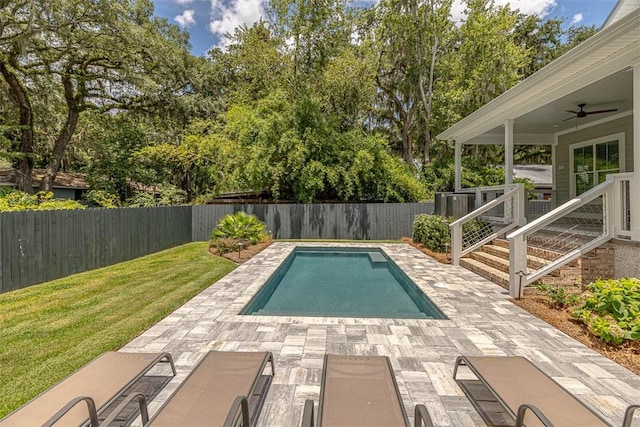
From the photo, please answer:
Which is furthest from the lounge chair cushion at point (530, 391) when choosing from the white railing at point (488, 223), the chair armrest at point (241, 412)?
the white railing at point (488, 223)

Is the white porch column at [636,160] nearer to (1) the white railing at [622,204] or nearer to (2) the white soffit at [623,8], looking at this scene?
(1) the white railing at [622,204]

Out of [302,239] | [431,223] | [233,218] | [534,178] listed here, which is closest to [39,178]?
[233,218]

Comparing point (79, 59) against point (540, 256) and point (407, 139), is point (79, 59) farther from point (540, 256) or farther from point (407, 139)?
point (540, 256)

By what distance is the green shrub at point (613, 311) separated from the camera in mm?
3971

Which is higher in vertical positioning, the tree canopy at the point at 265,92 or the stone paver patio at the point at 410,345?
the tree canopy at the point at 265,92

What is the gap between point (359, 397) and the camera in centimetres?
256

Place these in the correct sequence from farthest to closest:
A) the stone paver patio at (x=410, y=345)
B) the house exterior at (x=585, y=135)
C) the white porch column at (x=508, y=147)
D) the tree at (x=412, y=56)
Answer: the tree at (x=412, y=56) → the white porch column at (x=508, y=147) → the house exterior at (x=585, y=135) → the stone paver patio at (x=410, y=345)

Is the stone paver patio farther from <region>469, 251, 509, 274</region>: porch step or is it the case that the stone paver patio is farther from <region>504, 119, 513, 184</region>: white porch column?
<region>504, 119, 513, 184</region>: white porch column

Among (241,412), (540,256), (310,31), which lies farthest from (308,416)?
(310,31)

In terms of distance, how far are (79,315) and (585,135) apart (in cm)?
1273

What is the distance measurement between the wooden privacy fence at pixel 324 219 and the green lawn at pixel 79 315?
5.75 m

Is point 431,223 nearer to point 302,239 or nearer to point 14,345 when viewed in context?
point 302,239

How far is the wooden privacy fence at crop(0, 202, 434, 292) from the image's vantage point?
22.9 ft

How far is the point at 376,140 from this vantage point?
1571cm
